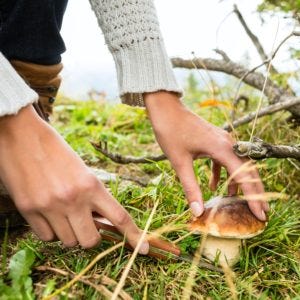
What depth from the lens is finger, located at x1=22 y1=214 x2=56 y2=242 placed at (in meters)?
1.35

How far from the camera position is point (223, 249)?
174 cm

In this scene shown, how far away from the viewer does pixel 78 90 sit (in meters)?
5.91

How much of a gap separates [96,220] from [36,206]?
33 centimetres

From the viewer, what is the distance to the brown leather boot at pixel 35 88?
1.96m

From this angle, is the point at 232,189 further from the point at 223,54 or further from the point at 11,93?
the point at 223,54

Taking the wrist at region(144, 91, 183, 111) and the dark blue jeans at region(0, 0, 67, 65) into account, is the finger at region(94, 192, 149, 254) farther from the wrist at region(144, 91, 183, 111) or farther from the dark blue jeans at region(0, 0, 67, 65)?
the dark blue jeans at region(0, 0, 67, 65)

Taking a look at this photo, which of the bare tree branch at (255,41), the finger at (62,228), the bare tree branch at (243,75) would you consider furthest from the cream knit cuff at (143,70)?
the bare tree branch at (255,41)

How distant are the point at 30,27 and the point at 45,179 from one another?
0.99 meters

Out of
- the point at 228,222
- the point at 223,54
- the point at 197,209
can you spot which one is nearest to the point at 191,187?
the point at 197,209

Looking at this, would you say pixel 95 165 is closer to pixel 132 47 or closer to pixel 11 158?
pixel 132 47

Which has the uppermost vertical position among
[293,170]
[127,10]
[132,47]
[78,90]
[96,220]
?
[127,10]

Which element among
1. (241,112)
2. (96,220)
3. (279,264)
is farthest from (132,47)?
(241,112)

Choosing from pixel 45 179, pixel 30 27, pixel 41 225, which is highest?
pixel 30 27

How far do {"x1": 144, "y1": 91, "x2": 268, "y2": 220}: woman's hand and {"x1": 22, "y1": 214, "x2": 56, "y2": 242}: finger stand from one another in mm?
570
